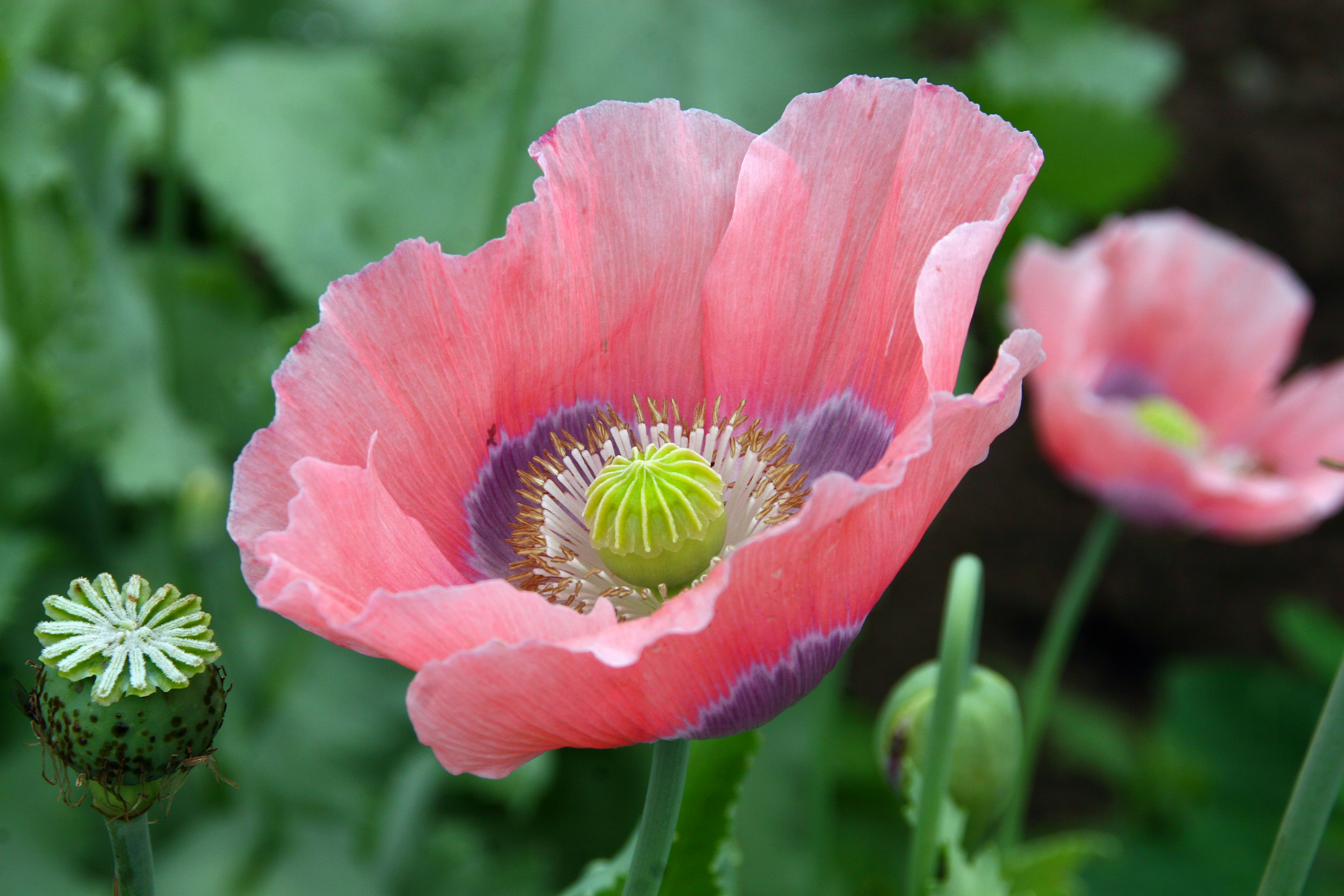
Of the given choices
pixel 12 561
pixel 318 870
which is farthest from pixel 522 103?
pixel 318 870

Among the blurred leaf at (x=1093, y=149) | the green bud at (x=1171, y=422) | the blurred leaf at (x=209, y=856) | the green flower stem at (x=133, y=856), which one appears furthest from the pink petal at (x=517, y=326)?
the blurred leaf at (x=1093, y=149)

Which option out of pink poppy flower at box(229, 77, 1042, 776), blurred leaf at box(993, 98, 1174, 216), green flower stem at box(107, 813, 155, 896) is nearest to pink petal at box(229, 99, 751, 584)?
pink poppy flower at box(229, 77, 1042, 776)

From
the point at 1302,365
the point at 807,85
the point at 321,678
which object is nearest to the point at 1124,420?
the point at 807,85

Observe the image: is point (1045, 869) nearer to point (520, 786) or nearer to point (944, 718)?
point (944, 718)

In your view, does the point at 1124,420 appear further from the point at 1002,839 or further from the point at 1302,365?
the point at 1302,365

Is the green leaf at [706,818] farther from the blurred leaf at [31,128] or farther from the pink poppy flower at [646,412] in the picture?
the blurred leaf at [31,128]

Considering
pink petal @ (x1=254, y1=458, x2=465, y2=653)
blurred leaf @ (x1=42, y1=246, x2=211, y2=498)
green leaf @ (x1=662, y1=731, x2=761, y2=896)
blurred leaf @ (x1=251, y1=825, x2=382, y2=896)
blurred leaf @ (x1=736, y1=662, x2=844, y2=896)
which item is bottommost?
blurred leaf @ (x1=736, y1=662, x2=844, y2=896)

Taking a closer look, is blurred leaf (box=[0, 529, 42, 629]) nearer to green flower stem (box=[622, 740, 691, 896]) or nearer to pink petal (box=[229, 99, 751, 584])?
pink petal (box=[229, 99, 751, 584])
